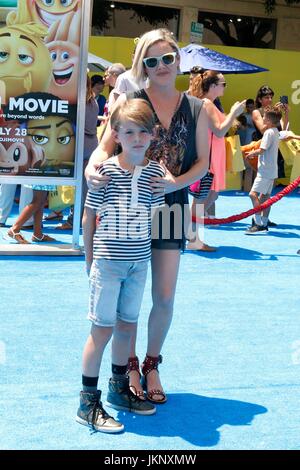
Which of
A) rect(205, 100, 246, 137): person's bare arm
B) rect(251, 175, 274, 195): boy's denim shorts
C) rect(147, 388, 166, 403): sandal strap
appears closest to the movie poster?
rect(205, 100, 246, 137): person's bare arm

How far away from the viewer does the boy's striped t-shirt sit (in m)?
3.97

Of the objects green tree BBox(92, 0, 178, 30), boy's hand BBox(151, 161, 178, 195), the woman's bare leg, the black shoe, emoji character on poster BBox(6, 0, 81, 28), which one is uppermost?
green tree BBox(92, 0, 178, 30)

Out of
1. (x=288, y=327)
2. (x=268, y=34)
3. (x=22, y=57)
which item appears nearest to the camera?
(x=288, y=327)

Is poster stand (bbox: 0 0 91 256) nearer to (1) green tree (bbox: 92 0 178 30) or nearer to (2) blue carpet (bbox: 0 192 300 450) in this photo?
(2) blue carpet (bbox: 0 192 300 450)

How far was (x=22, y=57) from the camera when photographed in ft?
25.8

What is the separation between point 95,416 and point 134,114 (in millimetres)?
1512

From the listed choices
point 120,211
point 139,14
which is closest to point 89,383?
point 120,211

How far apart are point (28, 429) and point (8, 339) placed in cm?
148

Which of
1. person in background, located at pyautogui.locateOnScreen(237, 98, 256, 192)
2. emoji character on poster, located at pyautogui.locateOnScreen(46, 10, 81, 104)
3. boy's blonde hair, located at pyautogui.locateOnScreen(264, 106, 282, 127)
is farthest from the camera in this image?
person in background, located at pyautogui.locateOnScreen(237, 98, 256, 192)

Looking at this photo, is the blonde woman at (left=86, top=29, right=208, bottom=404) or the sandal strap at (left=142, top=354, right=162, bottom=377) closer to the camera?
the blonde woman at (left=86, top=29, right=208, bottom=404)

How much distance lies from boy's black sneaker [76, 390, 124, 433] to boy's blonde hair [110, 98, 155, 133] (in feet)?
Result: 4.46
